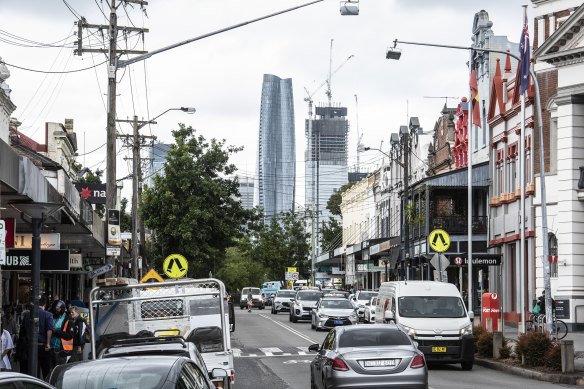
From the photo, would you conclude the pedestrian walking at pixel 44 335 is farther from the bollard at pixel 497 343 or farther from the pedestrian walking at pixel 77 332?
the bollard at pixel 497 343

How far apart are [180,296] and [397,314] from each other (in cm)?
1130

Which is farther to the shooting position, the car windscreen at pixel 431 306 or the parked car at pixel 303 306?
the parked car at pixel 303 306

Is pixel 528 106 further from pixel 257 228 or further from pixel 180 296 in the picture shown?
pixel 180 296

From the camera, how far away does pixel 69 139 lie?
233 ft

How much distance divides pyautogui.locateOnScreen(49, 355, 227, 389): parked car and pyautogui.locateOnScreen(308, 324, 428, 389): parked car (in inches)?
302

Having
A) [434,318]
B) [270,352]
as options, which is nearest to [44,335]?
[434,318]

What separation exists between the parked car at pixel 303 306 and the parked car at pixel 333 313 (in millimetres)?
8075

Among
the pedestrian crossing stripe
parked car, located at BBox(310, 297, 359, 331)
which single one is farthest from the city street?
parked car, located at BBox(310, 297, 359, 331)

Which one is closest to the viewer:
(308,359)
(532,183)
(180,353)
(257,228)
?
(180,353)

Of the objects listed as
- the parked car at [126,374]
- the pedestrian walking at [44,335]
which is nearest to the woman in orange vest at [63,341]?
the pedestrian walking at [44,335]

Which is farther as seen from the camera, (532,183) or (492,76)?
(492,76)

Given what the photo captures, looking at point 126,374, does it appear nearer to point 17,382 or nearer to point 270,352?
point 17,382

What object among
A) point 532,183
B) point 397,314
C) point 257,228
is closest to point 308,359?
point 397,314

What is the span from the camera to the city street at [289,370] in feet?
76.6
